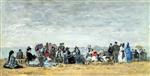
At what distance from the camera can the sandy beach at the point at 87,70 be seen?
21562mm

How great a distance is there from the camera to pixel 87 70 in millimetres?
21641

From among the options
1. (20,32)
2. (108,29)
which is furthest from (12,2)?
(108,29)

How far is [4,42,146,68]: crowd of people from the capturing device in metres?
21.6

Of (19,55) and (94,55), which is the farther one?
(94,55)

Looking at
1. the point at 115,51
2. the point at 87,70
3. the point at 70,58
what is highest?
the point at 115,51

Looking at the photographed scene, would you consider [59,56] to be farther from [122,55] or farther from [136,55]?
[136,55]

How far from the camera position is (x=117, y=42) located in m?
21.7

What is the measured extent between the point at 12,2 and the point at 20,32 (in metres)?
0.82

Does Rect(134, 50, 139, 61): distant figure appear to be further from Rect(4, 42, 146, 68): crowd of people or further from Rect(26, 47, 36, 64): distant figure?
Rect(26, 47, 36, 64): distant figure

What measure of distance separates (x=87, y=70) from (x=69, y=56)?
61 centimetres

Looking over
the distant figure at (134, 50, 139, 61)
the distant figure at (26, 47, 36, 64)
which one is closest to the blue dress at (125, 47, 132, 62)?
the distant figure at (134, 50, 139, 61)

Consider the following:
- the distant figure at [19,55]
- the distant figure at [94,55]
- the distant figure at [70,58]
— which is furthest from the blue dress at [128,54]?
the distant figure at [19,55]

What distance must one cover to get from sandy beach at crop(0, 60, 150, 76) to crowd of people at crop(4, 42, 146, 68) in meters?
0.12

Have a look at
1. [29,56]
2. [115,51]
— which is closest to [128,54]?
[115,51]
